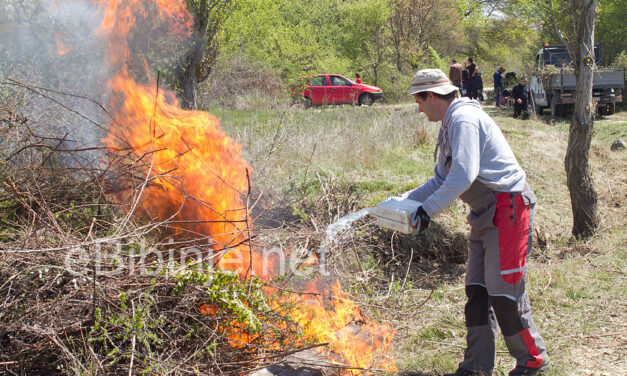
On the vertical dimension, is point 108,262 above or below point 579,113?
below

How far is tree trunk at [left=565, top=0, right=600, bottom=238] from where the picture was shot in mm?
5957

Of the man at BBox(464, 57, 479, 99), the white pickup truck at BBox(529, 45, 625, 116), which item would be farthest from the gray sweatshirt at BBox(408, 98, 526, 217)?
the man at BBox(464, 57, 479, 99)

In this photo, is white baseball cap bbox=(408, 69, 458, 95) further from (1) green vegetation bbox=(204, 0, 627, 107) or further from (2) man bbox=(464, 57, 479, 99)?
(2) man bbox=(464, 57, 479, 99)

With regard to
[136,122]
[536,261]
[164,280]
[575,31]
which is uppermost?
[575,31]

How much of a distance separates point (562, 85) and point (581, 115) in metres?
11.2

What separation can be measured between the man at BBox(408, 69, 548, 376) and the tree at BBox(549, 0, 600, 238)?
3.39 m

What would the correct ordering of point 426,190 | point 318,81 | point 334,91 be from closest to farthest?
point 426,190 < point 318,81 < point 334,91

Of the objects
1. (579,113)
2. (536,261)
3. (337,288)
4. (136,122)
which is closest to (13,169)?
(136,122)

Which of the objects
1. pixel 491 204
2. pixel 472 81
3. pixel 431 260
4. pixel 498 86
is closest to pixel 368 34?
pixel 498 86

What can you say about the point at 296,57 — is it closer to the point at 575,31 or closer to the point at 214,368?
the point at 575,31

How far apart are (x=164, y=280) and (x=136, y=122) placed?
2.36m

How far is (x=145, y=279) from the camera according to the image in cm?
323

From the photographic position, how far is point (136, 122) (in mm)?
5035

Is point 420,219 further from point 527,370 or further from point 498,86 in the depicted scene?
point 498,86
